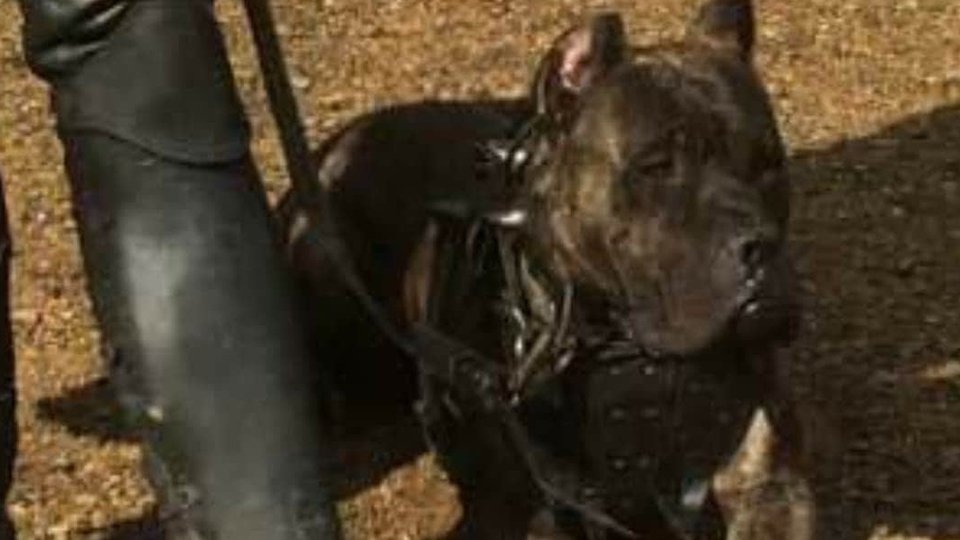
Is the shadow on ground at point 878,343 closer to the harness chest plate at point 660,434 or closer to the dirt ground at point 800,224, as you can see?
the dirt ground at point 800,224

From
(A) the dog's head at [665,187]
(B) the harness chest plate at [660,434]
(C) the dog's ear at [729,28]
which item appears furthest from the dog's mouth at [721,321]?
(C) the dog's ear at [729,28]

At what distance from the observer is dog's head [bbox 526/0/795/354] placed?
11.2 feet

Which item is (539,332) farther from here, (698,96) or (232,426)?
(232,426)

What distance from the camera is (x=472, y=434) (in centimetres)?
397

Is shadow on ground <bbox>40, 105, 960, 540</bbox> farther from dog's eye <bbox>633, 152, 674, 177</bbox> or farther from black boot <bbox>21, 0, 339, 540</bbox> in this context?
black boot <bbox>21, 0, 339, 540</bbox>

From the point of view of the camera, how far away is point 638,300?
3512 mm

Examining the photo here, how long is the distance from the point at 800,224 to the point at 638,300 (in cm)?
203

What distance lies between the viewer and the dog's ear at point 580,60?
11.8 ft

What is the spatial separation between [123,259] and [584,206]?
1.12m

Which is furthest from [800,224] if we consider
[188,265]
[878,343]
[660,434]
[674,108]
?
[188,265]

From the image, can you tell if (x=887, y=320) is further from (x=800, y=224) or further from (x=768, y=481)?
(x=768, y=481)

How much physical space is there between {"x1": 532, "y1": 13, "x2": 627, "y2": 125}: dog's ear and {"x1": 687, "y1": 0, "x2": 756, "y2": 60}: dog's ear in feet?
0.55

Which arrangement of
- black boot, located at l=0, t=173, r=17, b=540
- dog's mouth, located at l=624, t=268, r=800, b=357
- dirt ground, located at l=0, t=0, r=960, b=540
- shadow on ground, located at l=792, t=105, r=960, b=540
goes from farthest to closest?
dirt ground, located at l=0, t=0, r=960, b=540, shadow on ground, located at l=792, t=105, r=960, b=540, dog's mouth, located at l=624, t=268, r=800, b=357, black boot, located at l=0, t=173, r=17, b=540

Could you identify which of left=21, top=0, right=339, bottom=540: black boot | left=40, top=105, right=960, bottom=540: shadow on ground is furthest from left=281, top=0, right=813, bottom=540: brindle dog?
left=21, top=0, right=339, bottom=540: black boot
